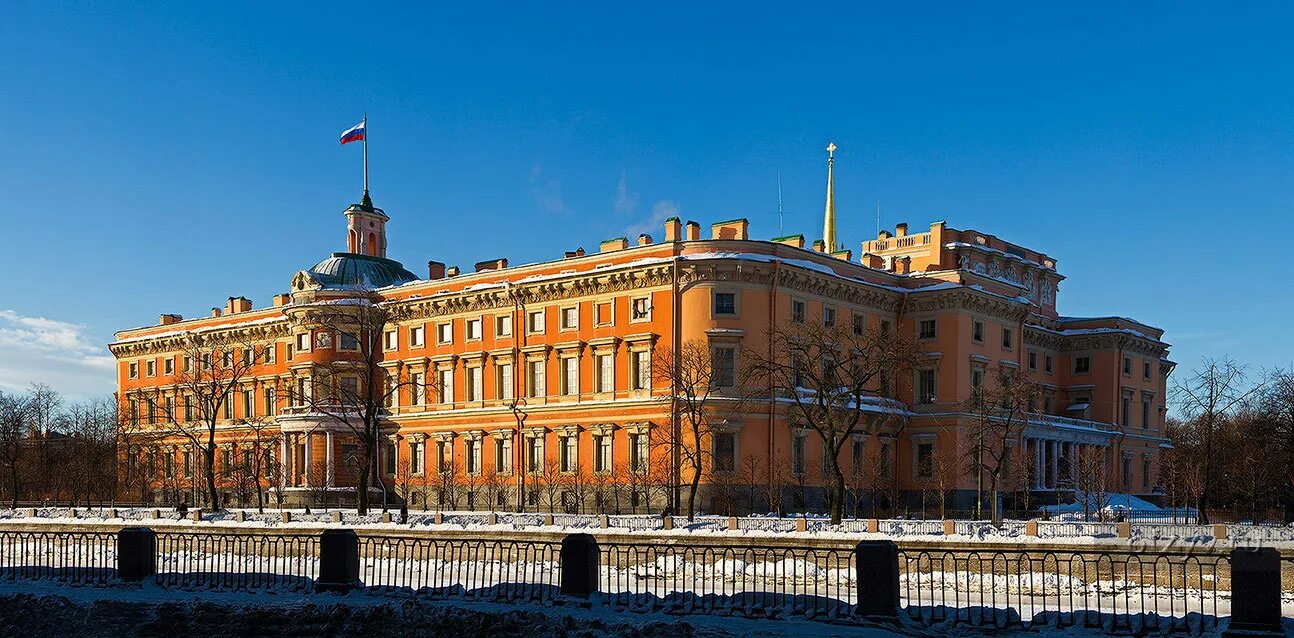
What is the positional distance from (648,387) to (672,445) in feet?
12.3

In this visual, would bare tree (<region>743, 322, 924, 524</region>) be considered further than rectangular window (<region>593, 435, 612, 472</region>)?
No

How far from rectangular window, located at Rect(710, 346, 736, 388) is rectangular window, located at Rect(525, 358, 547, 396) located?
10418mm

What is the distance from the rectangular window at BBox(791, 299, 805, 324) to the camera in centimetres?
5422

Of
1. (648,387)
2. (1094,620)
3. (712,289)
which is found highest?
(712,289)

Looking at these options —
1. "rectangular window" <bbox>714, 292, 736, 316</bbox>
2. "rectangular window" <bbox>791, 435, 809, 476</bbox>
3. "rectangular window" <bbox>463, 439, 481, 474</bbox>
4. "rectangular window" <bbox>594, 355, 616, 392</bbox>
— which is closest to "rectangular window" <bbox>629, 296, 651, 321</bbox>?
"rectangular window" <bbox>594, 355, 616, 392</bbox>

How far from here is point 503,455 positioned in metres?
59.7

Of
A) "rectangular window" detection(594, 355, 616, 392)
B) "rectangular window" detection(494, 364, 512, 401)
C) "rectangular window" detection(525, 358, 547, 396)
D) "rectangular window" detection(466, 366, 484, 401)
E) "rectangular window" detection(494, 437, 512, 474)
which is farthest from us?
"rectangular window" detection(466, 366, 484, 401)

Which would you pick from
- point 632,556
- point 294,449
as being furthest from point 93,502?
point 632,556

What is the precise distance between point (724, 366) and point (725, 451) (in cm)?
381

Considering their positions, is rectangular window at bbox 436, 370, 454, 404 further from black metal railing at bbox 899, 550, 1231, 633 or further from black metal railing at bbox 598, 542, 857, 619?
black metal railing at bbox 899, 550, 1231, 633

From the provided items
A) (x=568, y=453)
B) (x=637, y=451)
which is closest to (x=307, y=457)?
(x=568, y=453)

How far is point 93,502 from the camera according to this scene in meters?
77.1

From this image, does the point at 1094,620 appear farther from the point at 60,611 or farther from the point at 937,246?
the point at 937,246

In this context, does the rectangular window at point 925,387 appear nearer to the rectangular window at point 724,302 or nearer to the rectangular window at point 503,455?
the rectangular window at point 724,302
